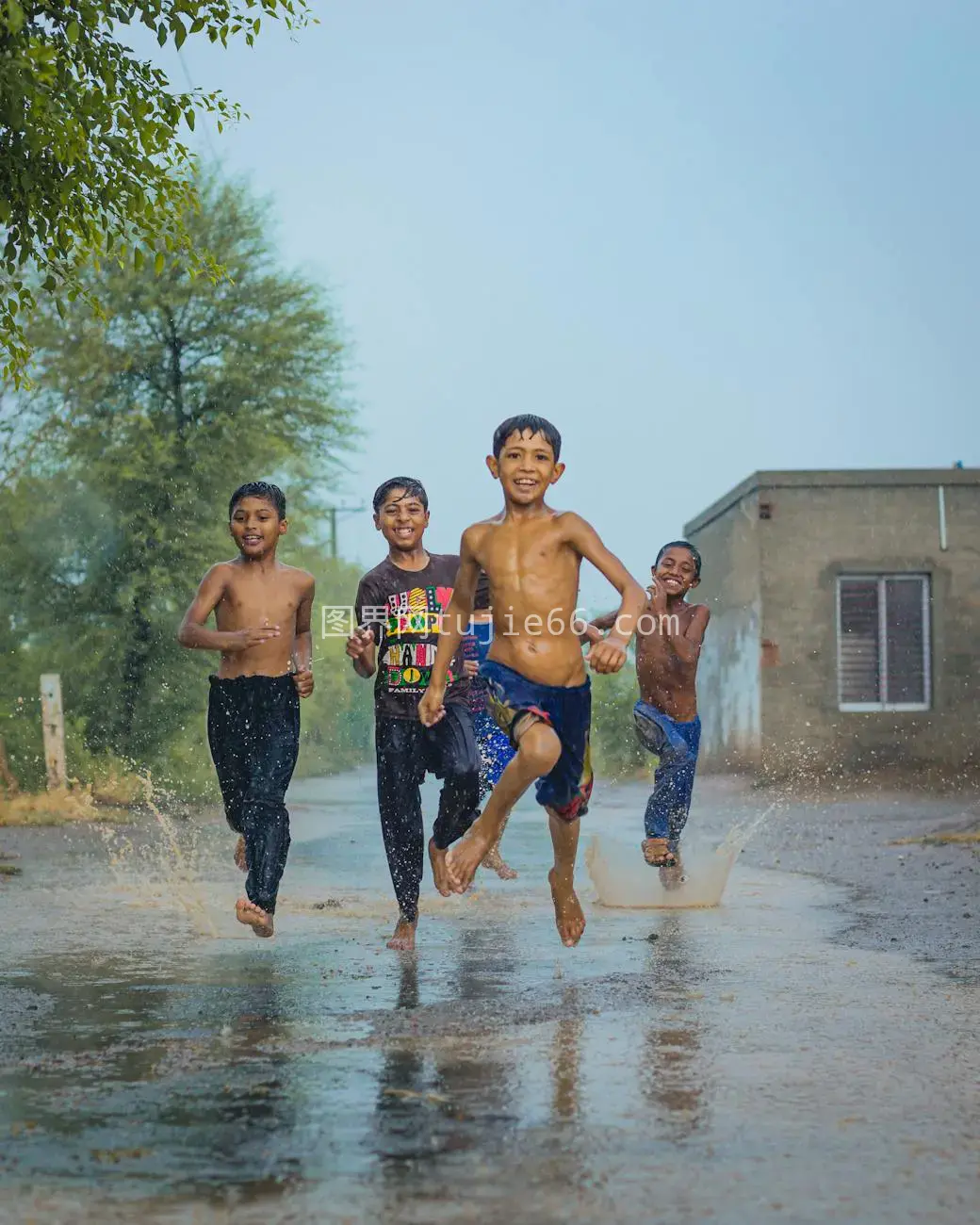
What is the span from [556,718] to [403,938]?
5.76ft

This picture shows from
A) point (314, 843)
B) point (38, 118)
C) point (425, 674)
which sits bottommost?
point (314, 843)

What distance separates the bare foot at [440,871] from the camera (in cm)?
776

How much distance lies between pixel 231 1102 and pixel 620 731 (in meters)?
28.8

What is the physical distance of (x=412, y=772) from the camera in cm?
871

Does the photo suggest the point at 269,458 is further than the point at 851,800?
Yes

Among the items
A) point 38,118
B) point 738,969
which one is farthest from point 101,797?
point 738,969

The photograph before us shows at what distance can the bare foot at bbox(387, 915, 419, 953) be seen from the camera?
339 inches

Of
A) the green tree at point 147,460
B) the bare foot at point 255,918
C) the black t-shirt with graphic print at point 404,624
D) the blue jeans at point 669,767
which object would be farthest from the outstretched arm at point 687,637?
the green tree at point 147,460

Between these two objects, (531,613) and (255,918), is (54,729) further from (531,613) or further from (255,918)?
(531,613)

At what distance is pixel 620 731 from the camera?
33.8 metres

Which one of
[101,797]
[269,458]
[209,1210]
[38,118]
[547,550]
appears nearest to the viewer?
[209,1210]

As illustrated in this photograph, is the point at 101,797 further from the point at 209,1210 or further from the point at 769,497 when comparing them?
the point at 209,1210

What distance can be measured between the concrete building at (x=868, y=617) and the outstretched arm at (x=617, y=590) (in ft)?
68.7

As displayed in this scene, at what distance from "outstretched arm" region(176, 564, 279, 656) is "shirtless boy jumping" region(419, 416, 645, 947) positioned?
1151 mm
